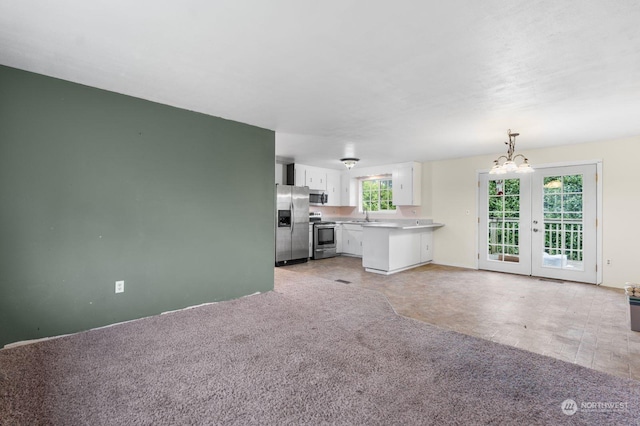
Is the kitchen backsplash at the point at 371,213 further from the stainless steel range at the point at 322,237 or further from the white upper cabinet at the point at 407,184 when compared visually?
the stainless steel range at the point at 322,237

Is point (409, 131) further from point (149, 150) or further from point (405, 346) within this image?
point (149, 150)

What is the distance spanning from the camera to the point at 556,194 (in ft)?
18.0

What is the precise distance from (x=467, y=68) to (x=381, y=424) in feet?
8.60

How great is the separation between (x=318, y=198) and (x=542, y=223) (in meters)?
4.69

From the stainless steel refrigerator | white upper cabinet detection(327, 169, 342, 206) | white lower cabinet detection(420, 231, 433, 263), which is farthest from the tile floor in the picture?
white upper cabinet detection(327, 169, 342, 206)

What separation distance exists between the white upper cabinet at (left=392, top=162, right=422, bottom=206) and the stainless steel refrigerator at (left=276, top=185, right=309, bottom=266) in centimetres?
213

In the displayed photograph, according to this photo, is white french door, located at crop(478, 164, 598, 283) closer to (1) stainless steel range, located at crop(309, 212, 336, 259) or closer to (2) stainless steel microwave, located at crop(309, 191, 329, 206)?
(1) stainless steel range, located at crop(309, 212, 336, 259)

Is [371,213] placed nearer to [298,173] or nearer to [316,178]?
[316,178]

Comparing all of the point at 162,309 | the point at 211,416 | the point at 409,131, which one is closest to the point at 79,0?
the point at 211,416

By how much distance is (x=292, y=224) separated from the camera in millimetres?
6934

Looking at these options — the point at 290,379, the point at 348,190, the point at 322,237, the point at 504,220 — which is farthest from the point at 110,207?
the point at 504,220

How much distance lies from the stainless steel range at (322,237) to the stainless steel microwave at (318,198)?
0.30 metres

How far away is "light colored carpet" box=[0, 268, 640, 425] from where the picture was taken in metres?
1.81

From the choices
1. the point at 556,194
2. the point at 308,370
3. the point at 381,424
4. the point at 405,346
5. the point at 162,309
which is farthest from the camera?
the point at 556,194
